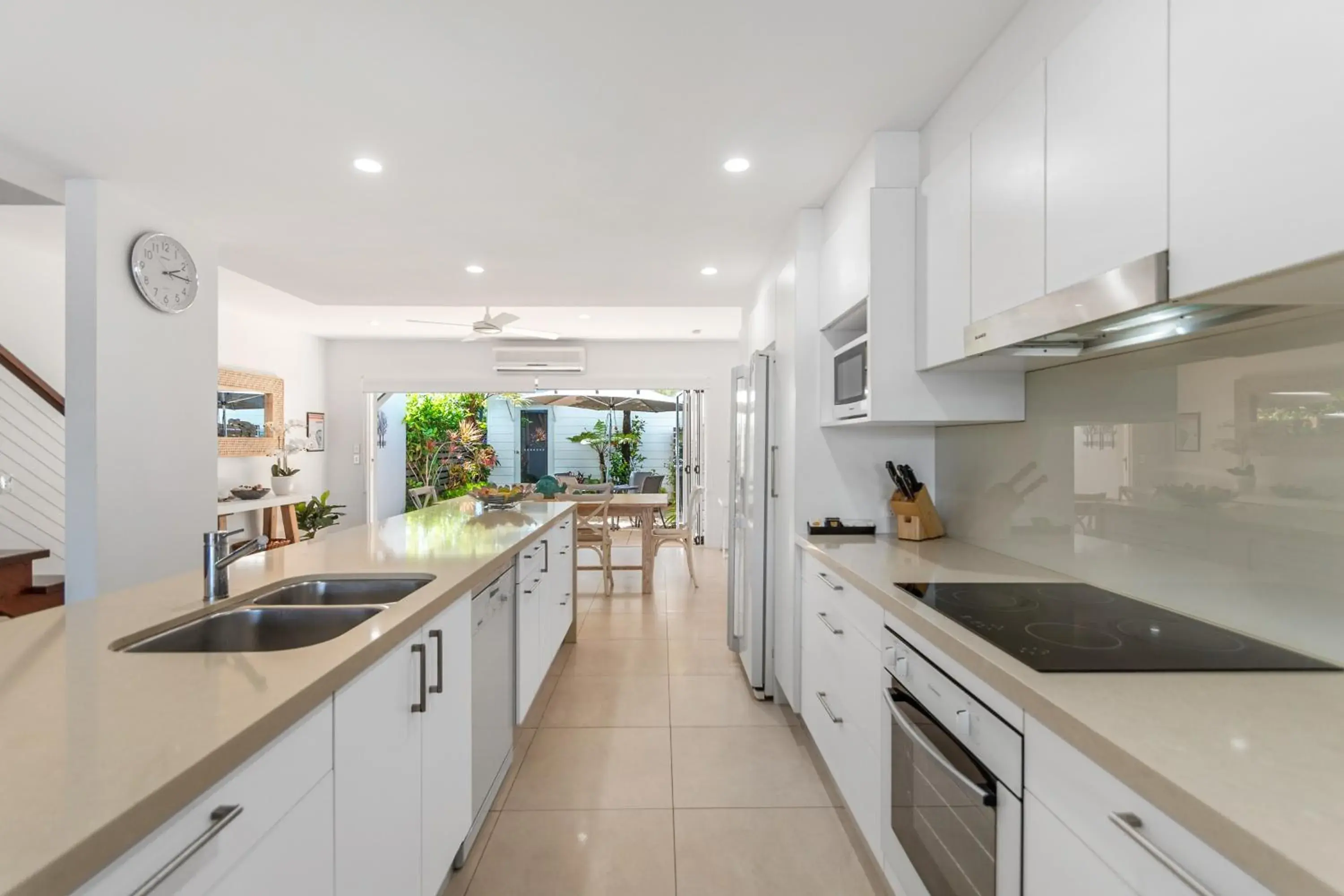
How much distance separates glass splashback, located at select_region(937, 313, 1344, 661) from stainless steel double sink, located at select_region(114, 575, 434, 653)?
1.84m

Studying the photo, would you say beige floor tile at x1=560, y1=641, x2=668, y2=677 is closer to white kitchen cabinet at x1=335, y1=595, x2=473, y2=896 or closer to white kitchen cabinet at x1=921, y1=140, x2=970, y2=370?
white kitchen cabinet at x1=335, y1=595, x2=473, y2=896

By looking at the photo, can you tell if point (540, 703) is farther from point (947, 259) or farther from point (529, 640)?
point (947, 259)

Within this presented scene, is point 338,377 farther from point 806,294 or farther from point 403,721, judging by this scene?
point 403,721

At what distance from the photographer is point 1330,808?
2.22 feet

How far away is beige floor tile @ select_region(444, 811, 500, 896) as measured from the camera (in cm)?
183

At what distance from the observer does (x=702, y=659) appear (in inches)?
150

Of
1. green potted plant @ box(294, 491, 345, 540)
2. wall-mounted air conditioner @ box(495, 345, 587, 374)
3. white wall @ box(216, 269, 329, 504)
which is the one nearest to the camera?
white wall @ box(216, 269, 329, 504)

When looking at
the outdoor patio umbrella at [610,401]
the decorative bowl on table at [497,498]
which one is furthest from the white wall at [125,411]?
the outdoor patio umbrella at [610,401]

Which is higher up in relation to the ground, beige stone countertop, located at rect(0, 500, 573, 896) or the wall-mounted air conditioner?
the wall-mounted air conditioner

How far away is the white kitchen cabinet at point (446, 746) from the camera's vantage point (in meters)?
1.54

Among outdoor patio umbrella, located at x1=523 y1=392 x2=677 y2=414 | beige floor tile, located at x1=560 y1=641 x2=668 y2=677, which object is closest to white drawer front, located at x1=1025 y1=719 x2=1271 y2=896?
beige floor tile, located at x1=560 y1=641 x2=668 y2=677

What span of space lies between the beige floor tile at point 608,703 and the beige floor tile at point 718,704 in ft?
0.25

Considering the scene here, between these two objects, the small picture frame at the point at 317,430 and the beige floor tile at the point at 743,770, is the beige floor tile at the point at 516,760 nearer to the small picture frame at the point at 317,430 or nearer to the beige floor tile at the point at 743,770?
the beige floor tile at the point at 743,770

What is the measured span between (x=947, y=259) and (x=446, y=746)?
1988mm
